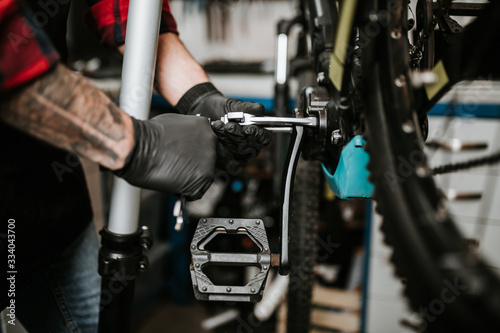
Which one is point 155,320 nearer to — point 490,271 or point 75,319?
point 75,319

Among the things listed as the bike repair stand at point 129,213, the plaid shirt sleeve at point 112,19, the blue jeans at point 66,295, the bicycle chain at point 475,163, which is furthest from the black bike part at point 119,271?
the bicycle chain at point 475,163

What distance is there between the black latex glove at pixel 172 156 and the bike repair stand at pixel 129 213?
0.06 metres

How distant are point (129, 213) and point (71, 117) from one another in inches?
8.5

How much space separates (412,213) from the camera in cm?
32

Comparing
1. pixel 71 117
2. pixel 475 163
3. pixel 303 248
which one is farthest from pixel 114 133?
pixel 303 248

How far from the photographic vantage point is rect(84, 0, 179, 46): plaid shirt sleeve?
681 mm

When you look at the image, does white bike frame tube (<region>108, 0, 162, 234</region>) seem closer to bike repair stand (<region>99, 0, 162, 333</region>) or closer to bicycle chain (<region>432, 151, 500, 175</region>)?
bike repair stand (<region>99, 0, 162, 333</region>)

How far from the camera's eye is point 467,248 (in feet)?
0.97

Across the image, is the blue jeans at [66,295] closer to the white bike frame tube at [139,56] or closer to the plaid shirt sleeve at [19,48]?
the white bike frame tube at [139,56]

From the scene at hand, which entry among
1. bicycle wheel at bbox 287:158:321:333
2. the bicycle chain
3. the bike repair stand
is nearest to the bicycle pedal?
the bike repair stand

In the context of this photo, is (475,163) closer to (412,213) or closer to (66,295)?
(412,213)

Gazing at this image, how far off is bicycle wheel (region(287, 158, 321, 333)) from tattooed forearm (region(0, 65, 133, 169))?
0.55 m

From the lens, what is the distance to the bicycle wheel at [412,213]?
28cm

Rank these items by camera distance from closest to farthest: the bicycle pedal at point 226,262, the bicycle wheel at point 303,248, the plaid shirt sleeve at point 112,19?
the bicycle pedal at point 226,262
the plaid shirt sleeve at point 112,19
the bicycle wheel at point 303,248
